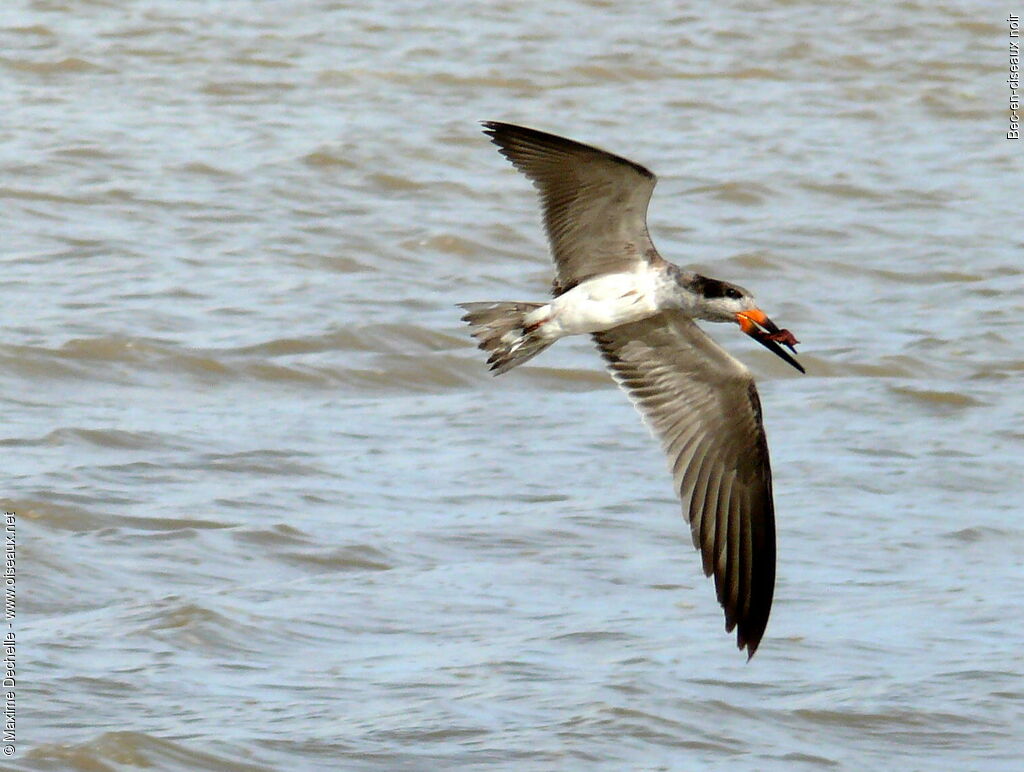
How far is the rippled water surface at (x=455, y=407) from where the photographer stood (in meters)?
5.99

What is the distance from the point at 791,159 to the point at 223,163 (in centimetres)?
333

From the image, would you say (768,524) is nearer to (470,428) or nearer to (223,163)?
(470,428)

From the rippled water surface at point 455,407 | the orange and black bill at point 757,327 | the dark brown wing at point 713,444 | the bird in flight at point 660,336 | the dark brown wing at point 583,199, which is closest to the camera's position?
the dark brown wing at point 583,199

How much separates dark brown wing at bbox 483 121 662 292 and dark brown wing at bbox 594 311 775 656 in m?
0.38

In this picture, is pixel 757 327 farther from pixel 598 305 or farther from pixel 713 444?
pixel 713 444

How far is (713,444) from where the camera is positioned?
6262mm

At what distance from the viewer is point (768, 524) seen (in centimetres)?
620

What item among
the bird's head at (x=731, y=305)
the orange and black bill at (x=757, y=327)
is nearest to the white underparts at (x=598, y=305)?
the bird's head at (x=731, y=305)

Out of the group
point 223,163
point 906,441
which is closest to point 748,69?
point 223,163

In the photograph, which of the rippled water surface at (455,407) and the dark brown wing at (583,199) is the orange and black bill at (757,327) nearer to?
the dark brown wing at (583,199)

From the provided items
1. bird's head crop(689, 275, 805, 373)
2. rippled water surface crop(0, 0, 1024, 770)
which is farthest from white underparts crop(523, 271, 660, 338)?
rippled water surface crop(0, 0, 1024, 770)

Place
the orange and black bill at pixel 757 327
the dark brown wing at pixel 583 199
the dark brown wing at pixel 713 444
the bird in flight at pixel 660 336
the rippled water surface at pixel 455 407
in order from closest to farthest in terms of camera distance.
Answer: the dark brown wing at pixel 583 199, the bird in flight at pixel 660 336, the orange and black bill at pixel 757 327, the rippled water surface at pixel 455 407, the dark brown wing at pixel 713 444

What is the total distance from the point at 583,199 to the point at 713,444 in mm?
1026

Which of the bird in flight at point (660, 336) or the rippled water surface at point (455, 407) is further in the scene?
the rippled water surface at point (455, 407)
